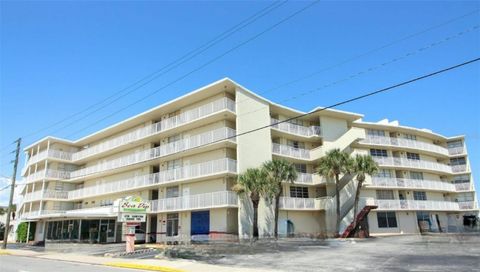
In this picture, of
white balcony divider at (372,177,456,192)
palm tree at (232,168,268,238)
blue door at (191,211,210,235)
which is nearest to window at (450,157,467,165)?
white balcony divider at (372,177,456,192)

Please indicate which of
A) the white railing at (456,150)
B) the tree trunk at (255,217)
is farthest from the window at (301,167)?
the white railing at (456,150)

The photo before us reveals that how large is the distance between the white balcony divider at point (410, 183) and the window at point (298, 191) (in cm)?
944

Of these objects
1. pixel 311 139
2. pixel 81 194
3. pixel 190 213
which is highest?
pixel 311 139

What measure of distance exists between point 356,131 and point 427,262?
25445 millimetres

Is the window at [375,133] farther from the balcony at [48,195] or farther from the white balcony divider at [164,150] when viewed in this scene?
the balcony at [48,195]

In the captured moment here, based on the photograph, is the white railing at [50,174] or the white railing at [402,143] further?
the white railing at [50,174]

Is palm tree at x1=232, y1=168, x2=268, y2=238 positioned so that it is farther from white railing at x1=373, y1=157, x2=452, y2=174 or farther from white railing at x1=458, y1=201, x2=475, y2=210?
white railing at x1=458, y1=201, x2=475, y2=210

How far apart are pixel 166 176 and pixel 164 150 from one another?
2699 millimetres

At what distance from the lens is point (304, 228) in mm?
35625

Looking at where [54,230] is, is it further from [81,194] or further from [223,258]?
[223,258]

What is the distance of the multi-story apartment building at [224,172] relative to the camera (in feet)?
105

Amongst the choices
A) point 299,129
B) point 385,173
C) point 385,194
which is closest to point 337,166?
point 299,129

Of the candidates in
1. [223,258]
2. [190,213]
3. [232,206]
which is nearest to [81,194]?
[190,213]

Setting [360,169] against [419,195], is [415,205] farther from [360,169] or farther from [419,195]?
[360,169]
